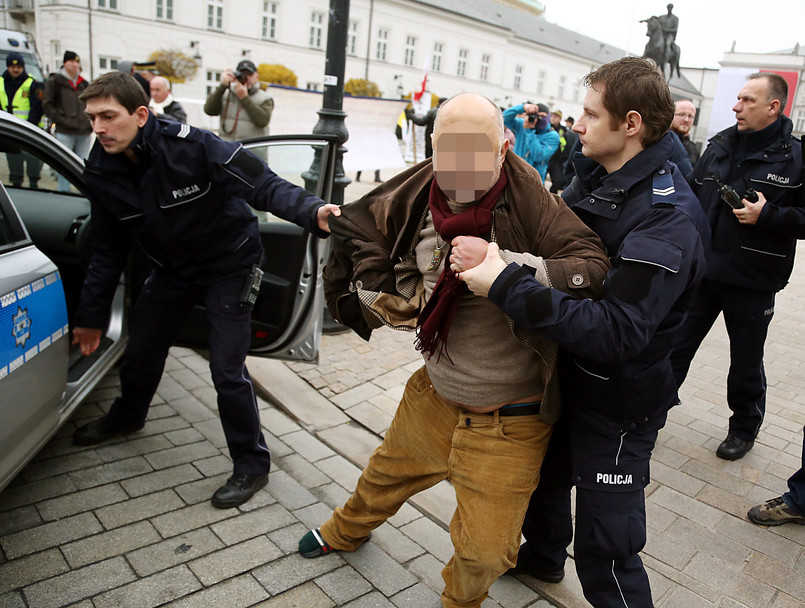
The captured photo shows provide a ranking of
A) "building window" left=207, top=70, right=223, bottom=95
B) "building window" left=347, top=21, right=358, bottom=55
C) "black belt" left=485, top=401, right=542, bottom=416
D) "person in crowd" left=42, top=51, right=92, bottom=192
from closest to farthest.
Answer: "black belt" left=485, top=401, right=542, bottom=416, "person in crowd" left=42, top=51, right=92, bottom=192, "building window" left=207, top=70, right=223, bottom=95, "building window" left=347, top=21, right=358, bottom=55

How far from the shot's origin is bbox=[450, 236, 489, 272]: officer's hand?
171cm

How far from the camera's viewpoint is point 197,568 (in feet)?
8.22

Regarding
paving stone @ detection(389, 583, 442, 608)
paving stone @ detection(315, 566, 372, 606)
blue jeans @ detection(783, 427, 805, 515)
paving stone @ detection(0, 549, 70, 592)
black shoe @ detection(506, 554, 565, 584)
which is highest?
blue jeans @ detection(783, 427, 805, 515)

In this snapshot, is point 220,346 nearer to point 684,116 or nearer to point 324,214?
point 324,214

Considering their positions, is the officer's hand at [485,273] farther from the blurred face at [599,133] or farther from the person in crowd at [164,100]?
the person in crowd at [164,100]

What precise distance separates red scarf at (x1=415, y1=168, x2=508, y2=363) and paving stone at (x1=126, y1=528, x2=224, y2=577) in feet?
4.65

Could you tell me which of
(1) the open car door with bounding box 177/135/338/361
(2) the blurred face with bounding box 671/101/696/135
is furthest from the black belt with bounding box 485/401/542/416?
(2) the blurred face with bounding box 671/101/696/135

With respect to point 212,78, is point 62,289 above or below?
below

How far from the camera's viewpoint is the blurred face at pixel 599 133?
1.81 metres

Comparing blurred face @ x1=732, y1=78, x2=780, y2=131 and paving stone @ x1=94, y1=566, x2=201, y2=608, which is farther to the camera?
blurred face @ x1=732, y1=78, x2=780, y2=131

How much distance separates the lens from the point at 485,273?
1688 mm

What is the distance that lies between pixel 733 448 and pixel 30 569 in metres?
3.61

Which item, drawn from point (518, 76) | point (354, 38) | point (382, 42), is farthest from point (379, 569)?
point (518, 76)

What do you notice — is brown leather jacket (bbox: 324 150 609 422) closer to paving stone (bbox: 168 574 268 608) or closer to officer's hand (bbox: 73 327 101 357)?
paving stone (bbox: 168 574 268 608)
